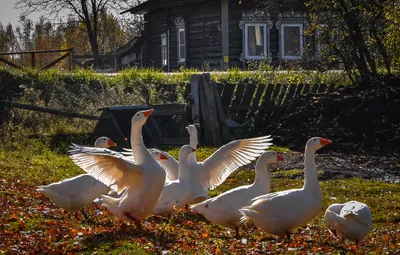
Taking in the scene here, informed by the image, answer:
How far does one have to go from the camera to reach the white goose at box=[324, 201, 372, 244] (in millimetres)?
8578

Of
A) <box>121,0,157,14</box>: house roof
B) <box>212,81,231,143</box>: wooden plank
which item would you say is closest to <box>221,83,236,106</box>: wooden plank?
<box>212,81,231,143</box>: wooden plank

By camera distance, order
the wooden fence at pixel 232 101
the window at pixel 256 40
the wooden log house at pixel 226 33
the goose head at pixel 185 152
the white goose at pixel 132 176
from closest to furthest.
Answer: the white goose at pixel 132 176 < the goose head at pixel 185 152 < the wooden fence at pixel 232 101 < the wooden log house at pixel 226 33 < the window at pixel 256 40

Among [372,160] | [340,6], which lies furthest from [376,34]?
[372,160]

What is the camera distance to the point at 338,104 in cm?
1858

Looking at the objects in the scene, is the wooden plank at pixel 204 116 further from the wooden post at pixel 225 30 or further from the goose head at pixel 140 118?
the wooden post at pixel 225 30

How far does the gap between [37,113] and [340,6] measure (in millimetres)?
7993

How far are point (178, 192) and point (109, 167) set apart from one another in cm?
158

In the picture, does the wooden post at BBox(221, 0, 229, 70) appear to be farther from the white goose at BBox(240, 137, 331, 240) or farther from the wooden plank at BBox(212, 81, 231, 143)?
the white goose at BBox(240, 137, 331, 240)

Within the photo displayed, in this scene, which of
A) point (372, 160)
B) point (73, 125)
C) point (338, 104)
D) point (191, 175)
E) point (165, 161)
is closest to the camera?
point (191, 175)

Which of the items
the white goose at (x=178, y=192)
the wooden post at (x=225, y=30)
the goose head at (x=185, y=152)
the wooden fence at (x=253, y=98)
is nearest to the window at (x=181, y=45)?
the wooden post at (x=225, y=30)

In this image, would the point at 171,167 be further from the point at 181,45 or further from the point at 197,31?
the point at 181,45

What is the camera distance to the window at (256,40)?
36250 mm

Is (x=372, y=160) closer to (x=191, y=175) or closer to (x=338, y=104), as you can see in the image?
(x=338, y=104)

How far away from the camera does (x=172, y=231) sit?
31.5ft
